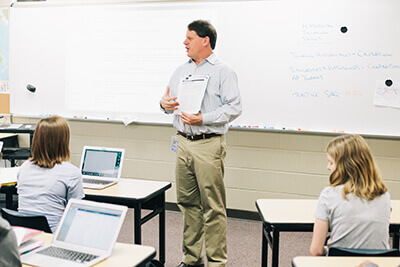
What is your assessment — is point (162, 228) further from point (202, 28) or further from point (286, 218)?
point (202, 28)

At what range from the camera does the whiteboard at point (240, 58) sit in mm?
3637

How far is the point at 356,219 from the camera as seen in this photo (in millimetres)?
1810

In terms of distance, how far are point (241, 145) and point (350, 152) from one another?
A: 2.22 m

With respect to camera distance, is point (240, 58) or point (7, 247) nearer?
point (7, 247)

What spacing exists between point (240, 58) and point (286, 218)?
6.78 ft

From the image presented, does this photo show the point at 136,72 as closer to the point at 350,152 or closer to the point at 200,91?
the point at 200,91

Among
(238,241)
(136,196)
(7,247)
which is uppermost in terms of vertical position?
(7,247)

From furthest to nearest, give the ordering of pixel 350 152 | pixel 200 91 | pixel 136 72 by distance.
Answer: pixel 136 72
pixel 200 91
pixel 350 152

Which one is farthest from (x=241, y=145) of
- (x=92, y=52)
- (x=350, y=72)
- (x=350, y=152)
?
(x=350, y=152)

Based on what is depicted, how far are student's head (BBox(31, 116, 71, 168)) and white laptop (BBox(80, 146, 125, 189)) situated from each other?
61 cm

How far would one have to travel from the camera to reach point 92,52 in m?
4.38

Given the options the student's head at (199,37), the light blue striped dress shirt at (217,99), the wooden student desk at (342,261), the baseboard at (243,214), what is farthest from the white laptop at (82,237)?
the baseboard at (243,214)

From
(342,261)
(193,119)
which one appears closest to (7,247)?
(342,261)

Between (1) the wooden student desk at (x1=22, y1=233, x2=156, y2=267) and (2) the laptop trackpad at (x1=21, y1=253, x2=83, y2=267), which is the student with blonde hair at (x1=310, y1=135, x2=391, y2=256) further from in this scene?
(2) the laptop trackpad at (x1=21, y1=253, x2=83, y2=267)
